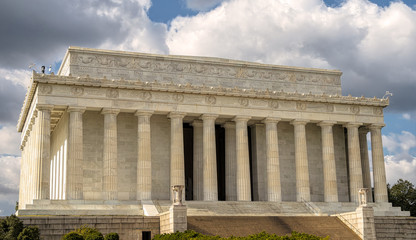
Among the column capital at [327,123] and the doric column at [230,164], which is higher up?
the column capital at [327,123]

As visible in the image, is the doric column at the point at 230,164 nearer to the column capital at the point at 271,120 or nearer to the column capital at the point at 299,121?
the column capital at the point at 271,120

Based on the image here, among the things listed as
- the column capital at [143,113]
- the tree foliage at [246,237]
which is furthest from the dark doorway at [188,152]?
the tree foliage at [246,237]

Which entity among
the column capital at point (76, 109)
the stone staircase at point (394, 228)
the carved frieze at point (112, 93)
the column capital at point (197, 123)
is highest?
the carved frieze at point (112, 93)

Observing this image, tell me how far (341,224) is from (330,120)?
14492mm

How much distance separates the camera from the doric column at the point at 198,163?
59.2 metres

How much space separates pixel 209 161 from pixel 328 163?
13246 mm

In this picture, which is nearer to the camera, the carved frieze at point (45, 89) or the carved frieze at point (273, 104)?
the carved frieze at point (45, 89)

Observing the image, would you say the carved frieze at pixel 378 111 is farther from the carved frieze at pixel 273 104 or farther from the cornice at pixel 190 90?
the carved frieze at pixel 273 104

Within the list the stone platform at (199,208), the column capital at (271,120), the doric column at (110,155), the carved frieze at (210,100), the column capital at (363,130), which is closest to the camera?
the stone platform at (199,208)

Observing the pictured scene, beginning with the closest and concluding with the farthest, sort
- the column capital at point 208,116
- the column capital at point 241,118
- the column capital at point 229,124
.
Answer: the column capital at point 208,116, the column capital at point 241,118, the column capital at point 229,124

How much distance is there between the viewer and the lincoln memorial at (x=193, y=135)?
52.7 meters

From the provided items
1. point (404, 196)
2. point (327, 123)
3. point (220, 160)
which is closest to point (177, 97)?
point (220, 160)

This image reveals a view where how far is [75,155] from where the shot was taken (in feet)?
172

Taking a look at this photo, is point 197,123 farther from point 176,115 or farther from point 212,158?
point 212,158
